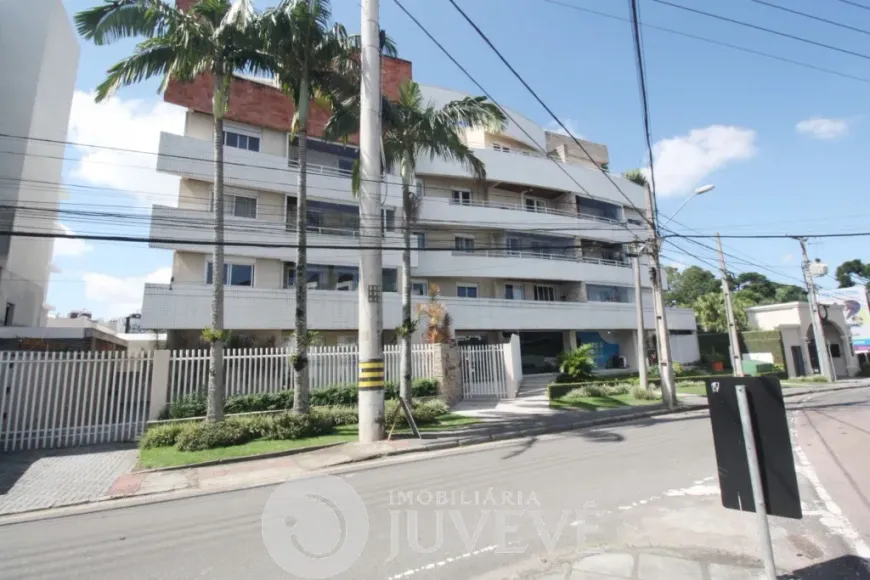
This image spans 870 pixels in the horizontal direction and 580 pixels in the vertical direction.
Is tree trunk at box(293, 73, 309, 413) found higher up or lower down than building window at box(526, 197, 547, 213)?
lower down

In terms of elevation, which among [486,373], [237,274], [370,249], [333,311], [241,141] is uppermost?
[241,141]

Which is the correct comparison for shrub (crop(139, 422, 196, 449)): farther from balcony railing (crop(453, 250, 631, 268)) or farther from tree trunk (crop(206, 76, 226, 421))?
balcony railing (crop(453, 250, 631, 268))

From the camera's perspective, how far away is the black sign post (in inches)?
126

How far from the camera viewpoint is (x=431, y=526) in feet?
16.8

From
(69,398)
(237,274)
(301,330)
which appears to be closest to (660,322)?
(301,330)

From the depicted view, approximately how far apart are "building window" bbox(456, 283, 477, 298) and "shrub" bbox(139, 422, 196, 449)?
17207mm

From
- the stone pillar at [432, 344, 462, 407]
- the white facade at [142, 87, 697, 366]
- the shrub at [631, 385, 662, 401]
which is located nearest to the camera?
the stone pillar at [432, 344, 462, 407]

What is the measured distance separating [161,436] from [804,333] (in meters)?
40.3

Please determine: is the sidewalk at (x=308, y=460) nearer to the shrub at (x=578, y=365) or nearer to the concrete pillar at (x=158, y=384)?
the concrete pillar at (x=158, y=384)

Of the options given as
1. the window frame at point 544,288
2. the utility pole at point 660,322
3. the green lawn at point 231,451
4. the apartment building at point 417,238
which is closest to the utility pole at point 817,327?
the apartment building at point 417,238

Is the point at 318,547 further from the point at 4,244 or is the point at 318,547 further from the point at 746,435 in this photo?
the point at 4,244

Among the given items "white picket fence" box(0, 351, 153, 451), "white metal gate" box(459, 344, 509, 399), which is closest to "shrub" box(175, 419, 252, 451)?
"white picket fence" box(0, 351, 153, 451)

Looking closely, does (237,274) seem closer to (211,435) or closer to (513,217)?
(211,435)

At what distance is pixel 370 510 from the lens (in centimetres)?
582
